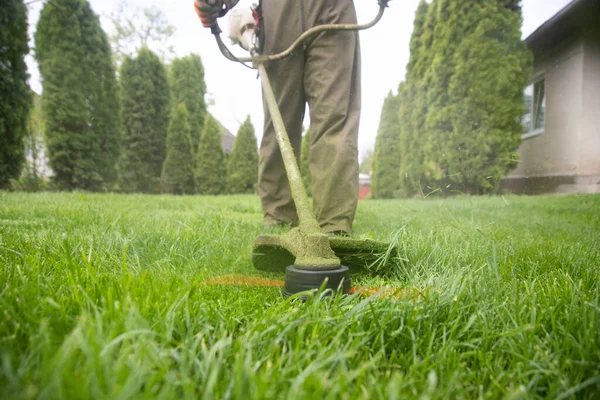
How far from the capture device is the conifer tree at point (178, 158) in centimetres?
1016

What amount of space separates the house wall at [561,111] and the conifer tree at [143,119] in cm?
897

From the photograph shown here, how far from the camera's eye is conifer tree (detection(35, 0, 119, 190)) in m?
4.17

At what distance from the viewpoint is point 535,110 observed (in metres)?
2.65

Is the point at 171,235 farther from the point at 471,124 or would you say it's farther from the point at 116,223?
the point at 471,124

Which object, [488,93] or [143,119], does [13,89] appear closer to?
[488,93]

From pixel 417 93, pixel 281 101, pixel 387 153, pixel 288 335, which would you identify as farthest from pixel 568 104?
pixel 387 153

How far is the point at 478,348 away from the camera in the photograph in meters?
0.73

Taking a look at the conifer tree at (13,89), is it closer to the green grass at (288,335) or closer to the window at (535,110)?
the green grass at (288,335)

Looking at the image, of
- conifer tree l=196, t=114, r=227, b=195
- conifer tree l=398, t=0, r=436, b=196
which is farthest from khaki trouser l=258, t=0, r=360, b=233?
conifer tree l=196, t=114, r=227, b=195

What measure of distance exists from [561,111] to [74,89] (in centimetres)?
472

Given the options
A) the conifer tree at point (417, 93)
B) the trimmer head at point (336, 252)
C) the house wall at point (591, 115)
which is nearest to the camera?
the trimmer head at point (336, 252)

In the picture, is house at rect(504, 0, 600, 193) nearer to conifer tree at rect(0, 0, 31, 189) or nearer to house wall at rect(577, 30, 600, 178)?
house wall at rect(577, 30, 600, 178)

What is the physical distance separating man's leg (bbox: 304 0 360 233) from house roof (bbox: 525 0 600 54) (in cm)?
112

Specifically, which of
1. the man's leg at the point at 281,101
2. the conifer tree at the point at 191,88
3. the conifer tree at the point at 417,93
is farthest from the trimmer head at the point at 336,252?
the conifer tree at the point at 191,88
